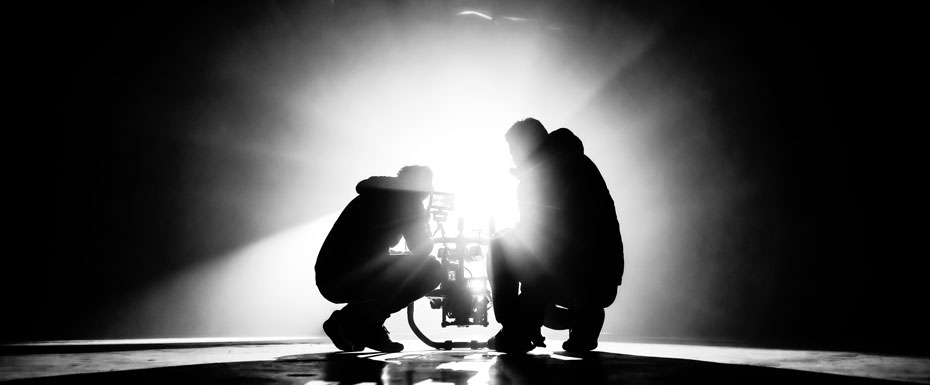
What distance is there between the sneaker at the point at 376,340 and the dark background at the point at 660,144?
258cm

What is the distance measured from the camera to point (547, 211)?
2359mm

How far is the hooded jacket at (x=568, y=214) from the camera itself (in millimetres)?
2295

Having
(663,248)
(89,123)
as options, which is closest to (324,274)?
(663,248)

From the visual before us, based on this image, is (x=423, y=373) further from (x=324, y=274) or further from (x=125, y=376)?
(x=324, y=274)

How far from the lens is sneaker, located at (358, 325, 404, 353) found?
8.71 feet

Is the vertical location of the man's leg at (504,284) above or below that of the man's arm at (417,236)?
below

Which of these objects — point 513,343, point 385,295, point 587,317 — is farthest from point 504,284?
point 385,295

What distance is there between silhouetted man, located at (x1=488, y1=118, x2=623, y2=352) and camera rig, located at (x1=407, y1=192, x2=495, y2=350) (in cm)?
45

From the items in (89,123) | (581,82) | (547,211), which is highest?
(581,82)

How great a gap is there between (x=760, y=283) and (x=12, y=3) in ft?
23.5

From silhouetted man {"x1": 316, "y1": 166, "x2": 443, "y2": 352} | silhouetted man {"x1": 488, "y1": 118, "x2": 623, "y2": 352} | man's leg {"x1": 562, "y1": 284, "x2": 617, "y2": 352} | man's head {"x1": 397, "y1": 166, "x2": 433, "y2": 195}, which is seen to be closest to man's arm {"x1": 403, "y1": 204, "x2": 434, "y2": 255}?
silhouetted man {"x1": 316, "y1": 166, "x2": 443, "y2": 352}

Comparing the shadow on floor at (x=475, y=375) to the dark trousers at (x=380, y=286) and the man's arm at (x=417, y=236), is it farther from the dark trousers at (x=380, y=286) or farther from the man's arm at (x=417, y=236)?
the man's arm at (x=417, y=236)

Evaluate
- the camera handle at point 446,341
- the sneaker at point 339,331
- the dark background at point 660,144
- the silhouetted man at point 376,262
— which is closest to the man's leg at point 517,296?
the camera handle at point 446,341

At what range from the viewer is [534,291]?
7.90 ft
